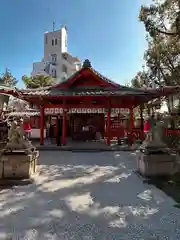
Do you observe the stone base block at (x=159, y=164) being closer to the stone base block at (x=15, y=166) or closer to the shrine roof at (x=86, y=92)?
the stone base block at (x=15, y=166)

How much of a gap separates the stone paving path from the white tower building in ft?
156

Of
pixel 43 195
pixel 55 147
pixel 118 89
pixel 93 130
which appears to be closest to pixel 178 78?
pixel 118 89

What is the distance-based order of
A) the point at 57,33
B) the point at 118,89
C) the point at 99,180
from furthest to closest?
1. the point at 57,33
2. the point at 118,89
3. the point at 99,180

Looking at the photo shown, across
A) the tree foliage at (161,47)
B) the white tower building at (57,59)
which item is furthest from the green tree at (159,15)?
the white tower building at (57,59)

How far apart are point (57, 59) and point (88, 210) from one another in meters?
53.1

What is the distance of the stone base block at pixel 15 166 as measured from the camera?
6.36 m

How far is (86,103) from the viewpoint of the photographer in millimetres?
14828

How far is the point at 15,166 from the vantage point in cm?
639

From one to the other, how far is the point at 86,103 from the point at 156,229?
11.6 m

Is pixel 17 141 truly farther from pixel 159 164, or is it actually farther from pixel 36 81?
pixel 36 81

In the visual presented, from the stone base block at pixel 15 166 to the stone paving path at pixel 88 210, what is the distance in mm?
470

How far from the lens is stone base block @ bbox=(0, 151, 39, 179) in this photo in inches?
250

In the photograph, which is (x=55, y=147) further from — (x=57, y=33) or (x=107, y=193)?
(x=57, y=33)

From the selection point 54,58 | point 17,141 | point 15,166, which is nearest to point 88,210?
point 15,166
